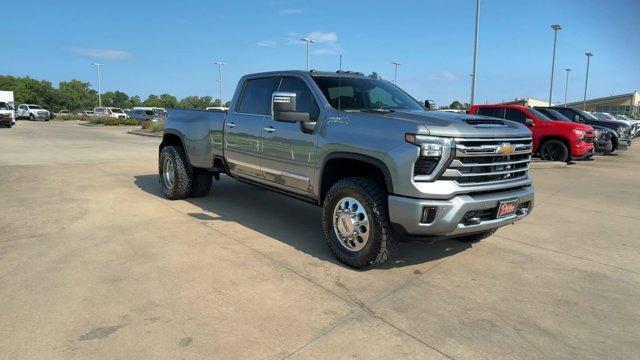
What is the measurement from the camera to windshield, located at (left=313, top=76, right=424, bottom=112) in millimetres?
4895

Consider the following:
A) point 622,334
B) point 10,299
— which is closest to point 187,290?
point 10,299

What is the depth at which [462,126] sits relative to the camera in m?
3.87

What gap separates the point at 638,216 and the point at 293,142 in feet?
17.6

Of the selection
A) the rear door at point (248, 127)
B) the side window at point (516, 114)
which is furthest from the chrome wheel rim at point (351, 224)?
the side window at point (516, 114)

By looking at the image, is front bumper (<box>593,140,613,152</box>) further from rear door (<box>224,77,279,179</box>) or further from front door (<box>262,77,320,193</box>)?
front door (<box>262,77,320,193</box>)

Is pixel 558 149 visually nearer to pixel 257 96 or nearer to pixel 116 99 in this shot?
pixel 257 96

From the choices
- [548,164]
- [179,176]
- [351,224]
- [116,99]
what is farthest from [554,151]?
[116,99]

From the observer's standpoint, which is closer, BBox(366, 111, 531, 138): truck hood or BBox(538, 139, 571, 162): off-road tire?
BBox(366, 111, 531, 138): truck hood

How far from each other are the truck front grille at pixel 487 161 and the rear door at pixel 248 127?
8.28 ft

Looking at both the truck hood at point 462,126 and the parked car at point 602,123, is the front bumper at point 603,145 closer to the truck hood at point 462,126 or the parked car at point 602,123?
the parked car at point 602,123

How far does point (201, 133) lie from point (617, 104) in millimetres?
82513

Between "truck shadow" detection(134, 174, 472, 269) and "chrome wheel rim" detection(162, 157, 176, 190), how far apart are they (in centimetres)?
38

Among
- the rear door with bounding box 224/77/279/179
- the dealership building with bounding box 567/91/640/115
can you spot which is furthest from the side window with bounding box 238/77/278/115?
the dealership building with bounding box 567/91/640/115

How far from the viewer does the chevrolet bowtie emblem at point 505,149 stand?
162 inches
